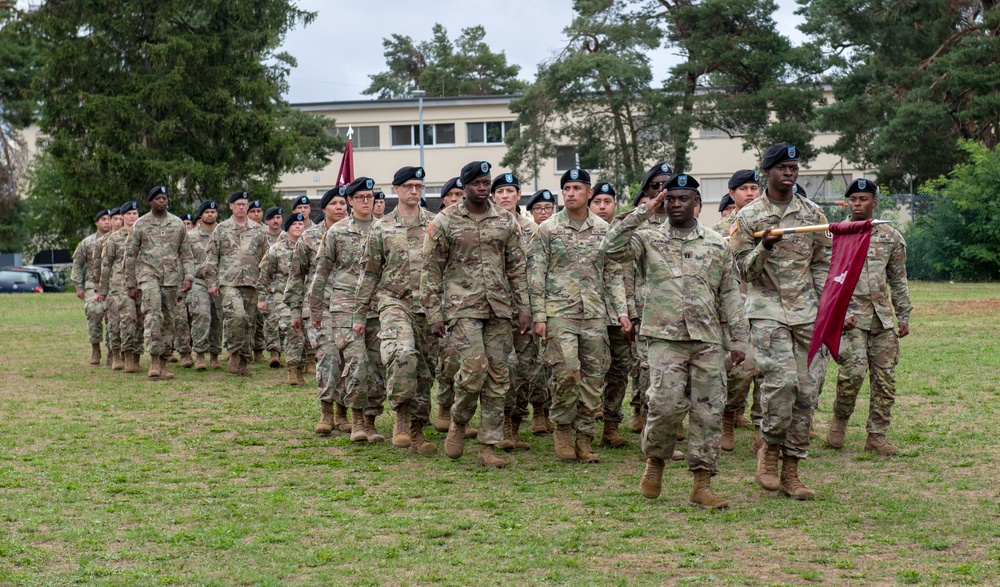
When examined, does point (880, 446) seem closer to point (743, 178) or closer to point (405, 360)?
point (743, 178)

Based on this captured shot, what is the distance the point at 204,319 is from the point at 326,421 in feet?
20.9

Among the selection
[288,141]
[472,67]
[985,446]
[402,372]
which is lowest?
[985,446]

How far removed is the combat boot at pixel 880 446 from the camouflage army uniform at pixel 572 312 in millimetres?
2336

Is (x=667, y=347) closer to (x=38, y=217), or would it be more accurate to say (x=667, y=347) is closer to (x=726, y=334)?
(x=726, y=334)

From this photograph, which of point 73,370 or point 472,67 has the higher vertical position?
point 472,67

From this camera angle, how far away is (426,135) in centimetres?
6106

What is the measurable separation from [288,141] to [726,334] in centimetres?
3513

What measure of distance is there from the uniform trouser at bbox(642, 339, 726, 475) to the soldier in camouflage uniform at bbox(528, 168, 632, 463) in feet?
5.32

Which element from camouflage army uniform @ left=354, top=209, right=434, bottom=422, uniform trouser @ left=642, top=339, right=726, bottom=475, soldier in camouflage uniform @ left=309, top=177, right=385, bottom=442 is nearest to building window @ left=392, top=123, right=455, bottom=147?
soldier in camouflage uniform @ left=309, top=177, right=385, bottom=442

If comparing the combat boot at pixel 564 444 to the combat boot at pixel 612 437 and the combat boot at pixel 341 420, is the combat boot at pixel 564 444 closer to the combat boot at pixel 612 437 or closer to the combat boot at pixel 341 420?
the combat boot at pixel 612 437

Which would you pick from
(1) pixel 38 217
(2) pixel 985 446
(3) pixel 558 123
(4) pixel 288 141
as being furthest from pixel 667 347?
(1) pixel 38 217

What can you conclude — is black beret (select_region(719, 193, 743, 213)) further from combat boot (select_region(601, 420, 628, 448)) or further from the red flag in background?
the red flag in background

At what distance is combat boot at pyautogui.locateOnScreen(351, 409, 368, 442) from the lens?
10.8m

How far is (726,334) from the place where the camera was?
8586 millimetres
